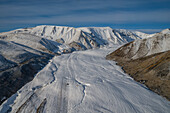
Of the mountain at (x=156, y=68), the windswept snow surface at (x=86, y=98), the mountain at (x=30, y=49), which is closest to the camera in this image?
the windswept snow surface at (x=86, y=98)

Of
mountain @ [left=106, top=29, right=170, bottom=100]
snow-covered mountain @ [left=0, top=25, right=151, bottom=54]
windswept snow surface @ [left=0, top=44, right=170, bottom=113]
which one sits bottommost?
windswept snow surface @ [left=0, top=44, right=170, bottom=113]

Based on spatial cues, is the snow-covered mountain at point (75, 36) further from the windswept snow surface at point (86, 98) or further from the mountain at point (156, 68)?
the windswept snow surface at point (86, 98)

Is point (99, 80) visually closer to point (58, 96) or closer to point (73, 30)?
point (58, 96)

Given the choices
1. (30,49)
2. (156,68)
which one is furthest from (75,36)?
(156,68)

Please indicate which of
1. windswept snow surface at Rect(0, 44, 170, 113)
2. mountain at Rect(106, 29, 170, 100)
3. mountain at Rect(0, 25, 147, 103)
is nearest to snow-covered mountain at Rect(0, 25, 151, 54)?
mountain at Rect(0, 25, 147, 103)

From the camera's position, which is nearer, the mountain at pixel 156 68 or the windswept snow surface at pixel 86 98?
the windswept snow surface at pixel 86 98

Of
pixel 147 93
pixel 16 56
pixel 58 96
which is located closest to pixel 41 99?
pixel 58 96

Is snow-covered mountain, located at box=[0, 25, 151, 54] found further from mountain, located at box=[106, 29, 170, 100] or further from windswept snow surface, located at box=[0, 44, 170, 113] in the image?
windswept snow surface, located at box=[0, 44, 170, 113]

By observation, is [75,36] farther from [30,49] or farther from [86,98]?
[86,98]

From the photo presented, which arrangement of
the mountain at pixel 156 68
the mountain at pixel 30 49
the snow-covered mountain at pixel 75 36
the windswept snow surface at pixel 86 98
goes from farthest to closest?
the snow-covered mountain at pixel 75 36 < the mountain at pixel 30 49 < the mountain at pixel 156 68 < the windswept snow surface at pixel 86 98

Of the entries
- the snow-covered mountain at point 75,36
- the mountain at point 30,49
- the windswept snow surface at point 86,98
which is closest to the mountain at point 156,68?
the windswept snow surface at point 86,98

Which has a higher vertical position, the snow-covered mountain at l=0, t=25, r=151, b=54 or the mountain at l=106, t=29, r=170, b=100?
the snow-covered mountain at l=0, t=25, r=151, b=54
